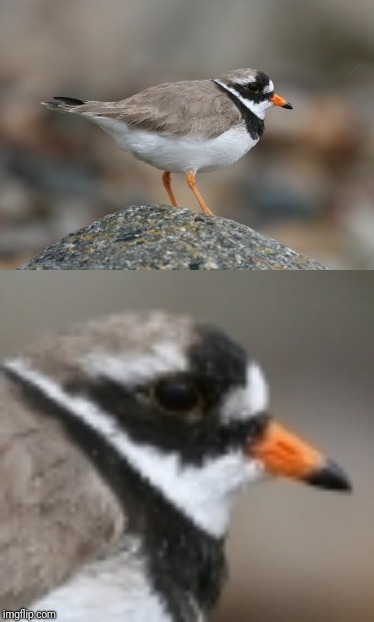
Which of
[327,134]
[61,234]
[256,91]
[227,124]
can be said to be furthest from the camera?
[327,134]

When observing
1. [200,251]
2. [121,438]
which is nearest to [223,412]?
[121,438]

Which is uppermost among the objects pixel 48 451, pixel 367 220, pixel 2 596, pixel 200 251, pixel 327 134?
pixel 327 134

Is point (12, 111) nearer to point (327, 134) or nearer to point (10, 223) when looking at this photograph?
point (10, 223)

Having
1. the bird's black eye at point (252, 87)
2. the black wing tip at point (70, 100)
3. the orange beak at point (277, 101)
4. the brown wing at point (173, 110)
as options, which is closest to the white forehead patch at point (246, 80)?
the bird's black eye at point (252, 87)

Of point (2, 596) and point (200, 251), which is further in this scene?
point (200, 251)

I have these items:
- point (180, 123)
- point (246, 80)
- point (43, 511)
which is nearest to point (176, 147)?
point (180, 123)

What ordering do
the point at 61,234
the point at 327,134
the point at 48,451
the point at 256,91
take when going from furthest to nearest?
1. the point at 327,134
2. the point at 61,234
3. the point at 256,91
4. the point at 48,451

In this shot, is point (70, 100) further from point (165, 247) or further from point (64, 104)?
point (165, 247)

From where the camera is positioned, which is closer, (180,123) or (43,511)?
(43,511)
